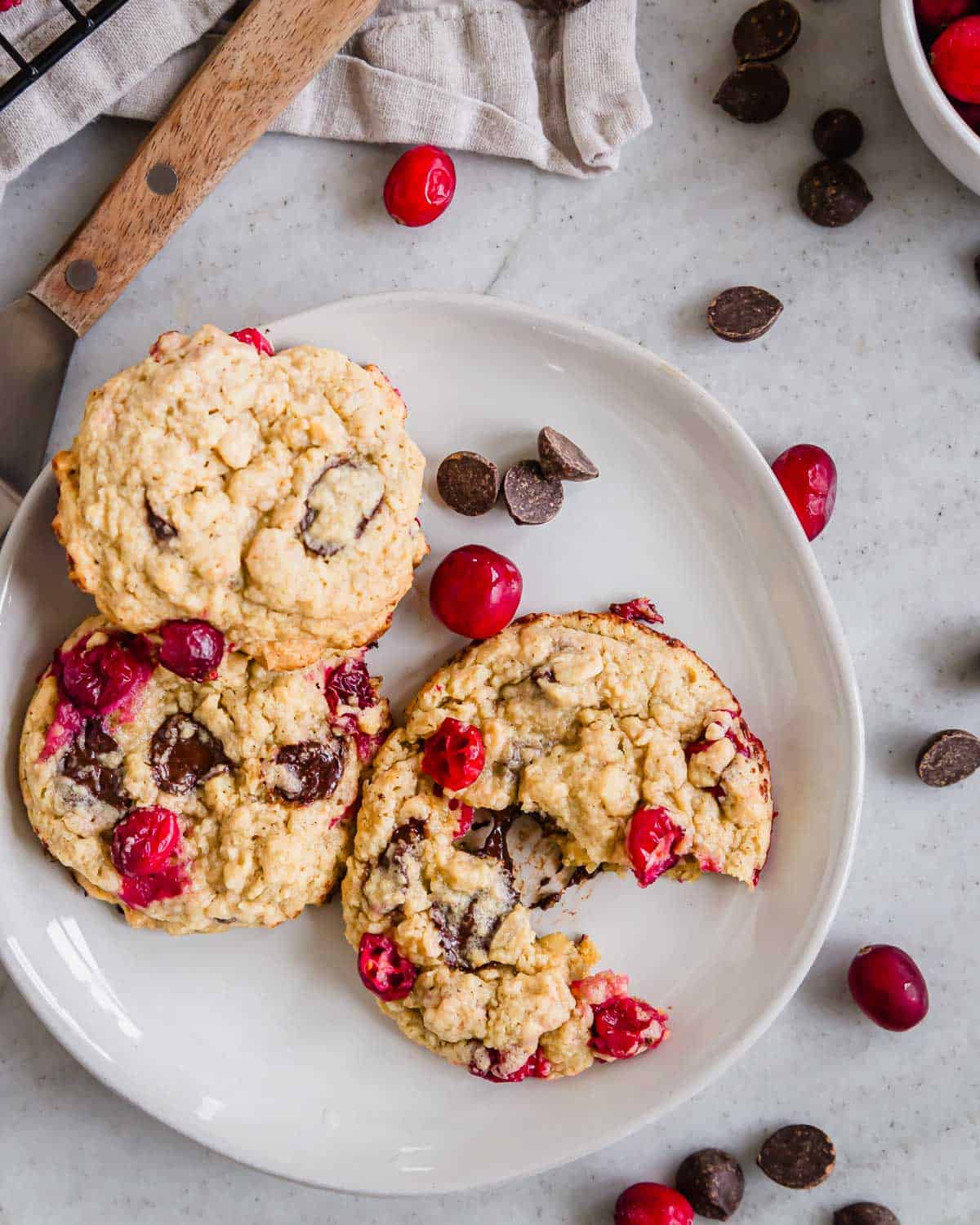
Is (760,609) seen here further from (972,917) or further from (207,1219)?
(207,1219)

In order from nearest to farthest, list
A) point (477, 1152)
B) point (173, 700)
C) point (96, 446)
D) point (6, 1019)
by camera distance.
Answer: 1. point (96, 446)
2. point (173, 700)
3. point (477, 1152)
4. point (6, 1019)

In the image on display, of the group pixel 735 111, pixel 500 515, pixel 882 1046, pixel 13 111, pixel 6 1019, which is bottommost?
pixel 882 1046

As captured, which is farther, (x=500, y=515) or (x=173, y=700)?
(x=500, y=515)

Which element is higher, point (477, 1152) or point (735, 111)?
point (735, 111)

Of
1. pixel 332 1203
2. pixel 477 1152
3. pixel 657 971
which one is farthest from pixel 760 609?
pixel 332 1203

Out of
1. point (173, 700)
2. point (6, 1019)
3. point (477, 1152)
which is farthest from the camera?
point (6, 1019)

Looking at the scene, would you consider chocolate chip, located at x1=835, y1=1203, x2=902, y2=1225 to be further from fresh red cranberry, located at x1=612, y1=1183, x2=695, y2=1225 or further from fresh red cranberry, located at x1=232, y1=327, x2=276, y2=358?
fresh red cranberry, located at x1=232, y1=327, x2=276, y2=358
